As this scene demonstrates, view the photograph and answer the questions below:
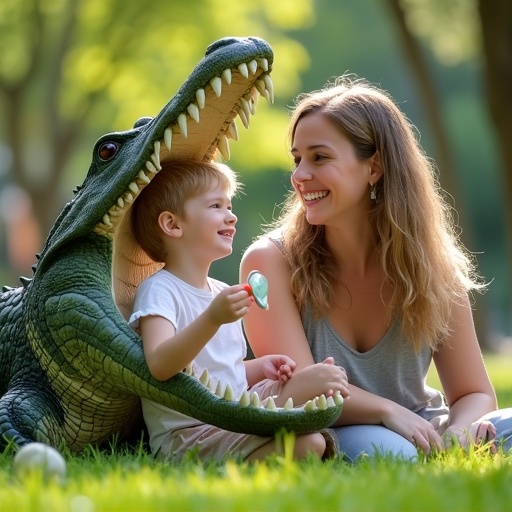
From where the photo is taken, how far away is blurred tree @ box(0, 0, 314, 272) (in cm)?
2158

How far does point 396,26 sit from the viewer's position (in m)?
16.3

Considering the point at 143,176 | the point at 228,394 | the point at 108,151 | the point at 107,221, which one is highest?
the point at 108,151

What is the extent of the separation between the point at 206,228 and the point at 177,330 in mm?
466

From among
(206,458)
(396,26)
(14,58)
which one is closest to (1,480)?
(206,458)

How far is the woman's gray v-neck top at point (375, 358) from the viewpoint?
5156mm

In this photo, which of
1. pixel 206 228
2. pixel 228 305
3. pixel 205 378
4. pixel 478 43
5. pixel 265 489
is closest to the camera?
pixel 265 489

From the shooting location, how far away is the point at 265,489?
3047 mm

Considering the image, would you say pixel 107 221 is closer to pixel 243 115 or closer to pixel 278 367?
pixel 243 115

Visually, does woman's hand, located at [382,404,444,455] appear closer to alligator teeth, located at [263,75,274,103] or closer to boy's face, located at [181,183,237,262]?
boy's face, located at [181,183,237,262]

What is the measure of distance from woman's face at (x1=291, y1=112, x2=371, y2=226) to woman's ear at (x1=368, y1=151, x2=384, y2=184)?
0.07 ft

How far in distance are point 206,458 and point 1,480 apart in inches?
41.8

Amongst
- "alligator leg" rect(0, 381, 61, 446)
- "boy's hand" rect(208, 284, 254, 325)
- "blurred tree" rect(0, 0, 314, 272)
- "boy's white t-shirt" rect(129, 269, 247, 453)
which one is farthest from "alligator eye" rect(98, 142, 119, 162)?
"blurred tree" rect(0, 0, 314, 272)

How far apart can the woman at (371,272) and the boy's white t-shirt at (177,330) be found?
43 cm

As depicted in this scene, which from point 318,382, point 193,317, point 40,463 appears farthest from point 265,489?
point 193,317
